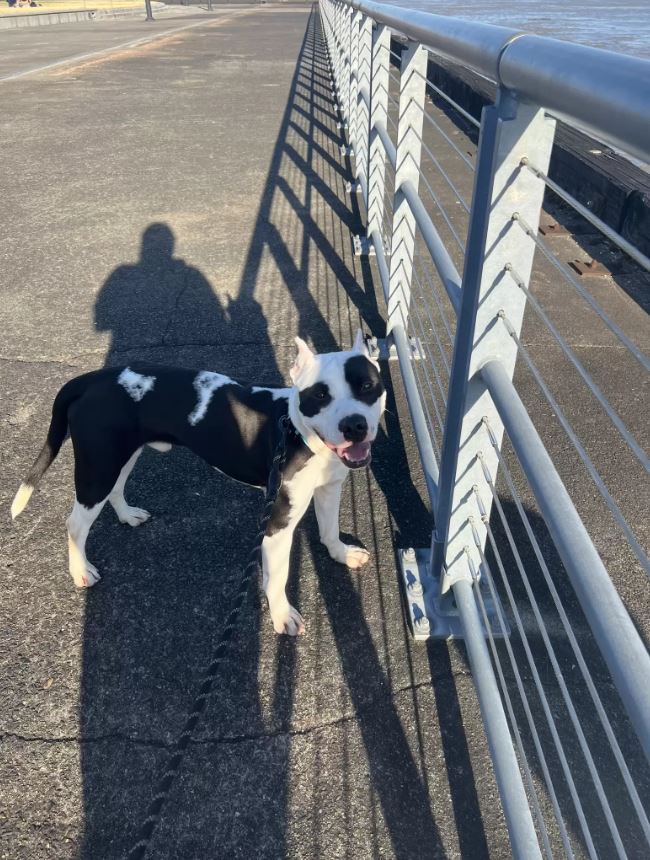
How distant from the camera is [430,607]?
2807mm

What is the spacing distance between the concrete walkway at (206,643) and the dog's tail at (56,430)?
38 centimetres

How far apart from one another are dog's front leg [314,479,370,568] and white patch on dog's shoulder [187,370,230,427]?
65 centimetres

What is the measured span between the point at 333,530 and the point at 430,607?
582 millimetres

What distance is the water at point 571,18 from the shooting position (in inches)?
230

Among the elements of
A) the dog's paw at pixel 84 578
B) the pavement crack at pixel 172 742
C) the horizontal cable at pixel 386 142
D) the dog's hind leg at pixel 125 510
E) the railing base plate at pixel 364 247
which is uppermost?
the horizontal cable at pixel 386 142

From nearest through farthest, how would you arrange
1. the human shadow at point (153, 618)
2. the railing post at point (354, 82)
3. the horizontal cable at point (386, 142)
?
the human shadow at point (153, 618)
the horizontal cable at point (386, 142)
the railing post at point (354, 82)

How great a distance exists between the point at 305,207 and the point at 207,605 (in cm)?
594

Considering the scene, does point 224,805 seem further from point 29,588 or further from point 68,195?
point 68,195

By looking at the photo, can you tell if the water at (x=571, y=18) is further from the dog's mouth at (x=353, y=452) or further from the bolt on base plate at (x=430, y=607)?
the bolt on base plate at (x=430, y=607)

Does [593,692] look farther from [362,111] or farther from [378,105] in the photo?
[362,111]

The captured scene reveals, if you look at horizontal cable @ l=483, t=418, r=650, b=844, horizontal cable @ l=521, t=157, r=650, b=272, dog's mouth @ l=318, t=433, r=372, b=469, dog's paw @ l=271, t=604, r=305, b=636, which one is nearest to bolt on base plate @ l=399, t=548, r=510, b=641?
dog's paw @ l=271, t=604, r=305, b=636

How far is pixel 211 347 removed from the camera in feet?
16.1

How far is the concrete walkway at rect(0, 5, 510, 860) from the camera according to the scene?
217cm

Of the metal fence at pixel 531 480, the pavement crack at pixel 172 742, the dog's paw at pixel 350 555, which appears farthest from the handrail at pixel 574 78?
the pavement crack at pixel 172 742
